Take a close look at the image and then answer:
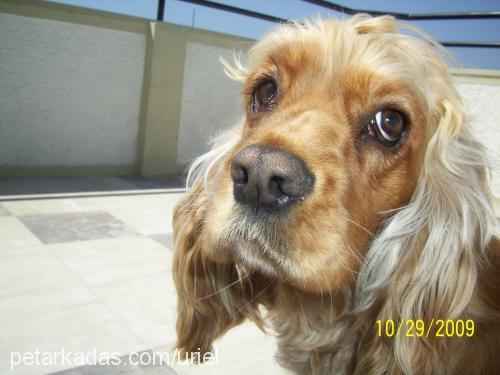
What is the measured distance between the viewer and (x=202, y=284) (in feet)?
6.84

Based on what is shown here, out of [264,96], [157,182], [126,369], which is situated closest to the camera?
[264,96]

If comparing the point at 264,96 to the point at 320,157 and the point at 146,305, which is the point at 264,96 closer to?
the point at 320,157

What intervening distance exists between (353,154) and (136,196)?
4.29 meters

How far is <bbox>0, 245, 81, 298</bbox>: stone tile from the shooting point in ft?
9.89

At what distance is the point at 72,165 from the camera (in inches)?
237

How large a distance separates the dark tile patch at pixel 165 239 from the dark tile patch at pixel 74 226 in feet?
0.74

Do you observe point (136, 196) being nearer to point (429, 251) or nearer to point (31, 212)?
point (31, 212)

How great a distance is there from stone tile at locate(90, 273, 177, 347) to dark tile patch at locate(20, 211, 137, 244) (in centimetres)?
96

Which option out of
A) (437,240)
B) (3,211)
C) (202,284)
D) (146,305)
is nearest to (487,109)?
(437,240)

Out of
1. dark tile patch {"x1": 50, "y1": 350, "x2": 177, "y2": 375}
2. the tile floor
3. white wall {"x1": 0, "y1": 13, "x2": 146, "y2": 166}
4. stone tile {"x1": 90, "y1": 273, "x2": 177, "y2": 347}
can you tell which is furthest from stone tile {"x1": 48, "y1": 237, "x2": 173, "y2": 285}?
white wall {"x1": 0, "y1": 13, "x2": 146, "y2": 166}

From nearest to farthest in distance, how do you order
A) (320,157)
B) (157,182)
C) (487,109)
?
(320,157)
(487,109)
(157,182)

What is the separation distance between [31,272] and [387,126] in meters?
2.73
